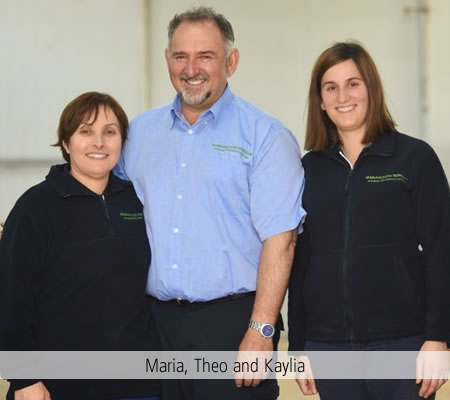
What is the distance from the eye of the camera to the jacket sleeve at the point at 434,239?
2.07 metres

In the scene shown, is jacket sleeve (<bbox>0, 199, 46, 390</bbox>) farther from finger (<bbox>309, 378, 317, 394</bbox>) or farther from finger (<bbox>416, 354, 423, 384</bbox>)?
finger (<bbox>416, 354, 423, 384</bbox>)

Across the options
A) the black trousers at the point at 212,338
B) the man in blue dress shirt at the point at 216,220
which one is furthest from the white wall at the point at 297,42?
the black trousers at the point at 212,338

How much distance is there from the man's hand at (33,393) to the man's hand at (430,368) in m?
1.08

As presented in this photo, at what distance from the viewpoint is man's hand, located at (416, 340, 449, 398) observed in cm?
205

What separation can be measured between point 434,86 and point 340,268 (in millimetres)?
3574

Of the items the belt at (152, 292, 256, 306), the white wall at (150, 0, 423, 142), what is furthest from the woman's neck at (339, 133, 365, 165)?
the white wall at (150, 0, 423, 142)

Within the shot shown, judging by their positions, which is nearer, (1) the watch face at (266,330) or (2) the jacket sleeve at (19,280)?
(2) the jacket sleeve at (19,280)

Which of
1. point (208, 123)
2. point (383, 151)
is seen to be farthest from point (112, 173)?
point (383, 151)

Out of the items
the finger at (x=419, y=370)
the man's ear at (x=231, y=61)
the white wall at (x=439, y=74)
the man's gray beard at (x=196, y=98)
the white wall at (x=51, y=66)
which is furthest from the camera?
the white wall at (x=439, y=74)

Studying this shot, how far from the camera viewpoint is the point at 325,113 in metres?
2.38

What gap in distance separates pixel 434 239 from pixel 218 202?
2.24ft

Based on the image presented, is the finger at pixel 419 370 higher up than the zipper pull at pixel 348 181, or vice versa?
the zipper pull at pixel 348 181

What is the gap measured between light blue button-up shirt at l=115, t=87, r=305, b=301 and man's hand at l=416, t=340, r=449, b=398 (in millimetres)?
546

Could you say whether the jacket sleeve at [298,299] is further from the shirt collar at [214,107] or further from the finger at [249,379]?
the shirt collar at [214,107]
